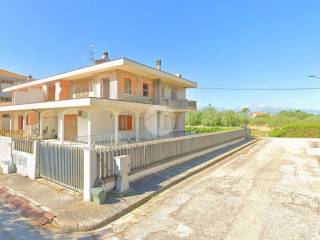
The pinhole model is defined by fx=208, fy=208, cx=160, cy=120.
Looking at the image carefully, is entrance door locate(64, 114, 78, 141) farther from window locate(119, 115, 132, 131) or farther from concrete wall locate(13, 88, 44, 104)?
concrete wall locate(13, 88, 44, 104)

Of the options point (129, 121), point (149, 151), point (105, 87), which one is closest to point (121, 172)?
point (149, 151)

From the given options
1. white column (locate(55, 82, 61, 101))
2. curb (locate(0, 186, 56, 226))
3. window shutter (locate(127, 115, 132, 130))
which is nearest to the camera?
curb (locate(0, 186, 56, 226))

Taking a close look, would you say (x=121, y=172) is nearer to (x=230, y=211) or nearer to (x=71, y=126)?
(x=230, y=211)

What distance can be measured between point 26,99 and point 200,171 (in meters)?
20.4

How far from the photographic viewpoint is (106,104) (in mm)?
13430

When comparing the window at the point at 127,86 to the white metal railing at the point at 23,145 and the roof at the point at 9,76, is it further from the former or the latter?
the roof at the point at 9,76

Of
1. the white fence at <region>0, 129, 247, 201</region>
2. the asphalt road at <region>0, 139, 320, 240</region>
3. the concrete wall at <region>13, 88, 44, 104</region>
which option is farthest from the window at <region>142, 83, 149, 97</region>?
the asphalt road at <region>0, 139, 320, 240</region>

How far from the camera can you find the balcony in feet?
71.5

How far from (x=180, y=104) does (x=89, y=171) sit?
58.8ft

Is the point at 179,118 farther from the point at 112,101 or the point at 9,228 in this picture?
the point at 9,228

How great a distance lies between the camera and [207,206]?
614 centimetres

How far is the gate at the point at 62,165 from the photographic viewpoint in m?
6.93

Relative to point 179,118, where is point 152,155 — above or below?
below

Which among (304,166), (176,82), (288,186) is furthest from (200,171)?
(176,82)
